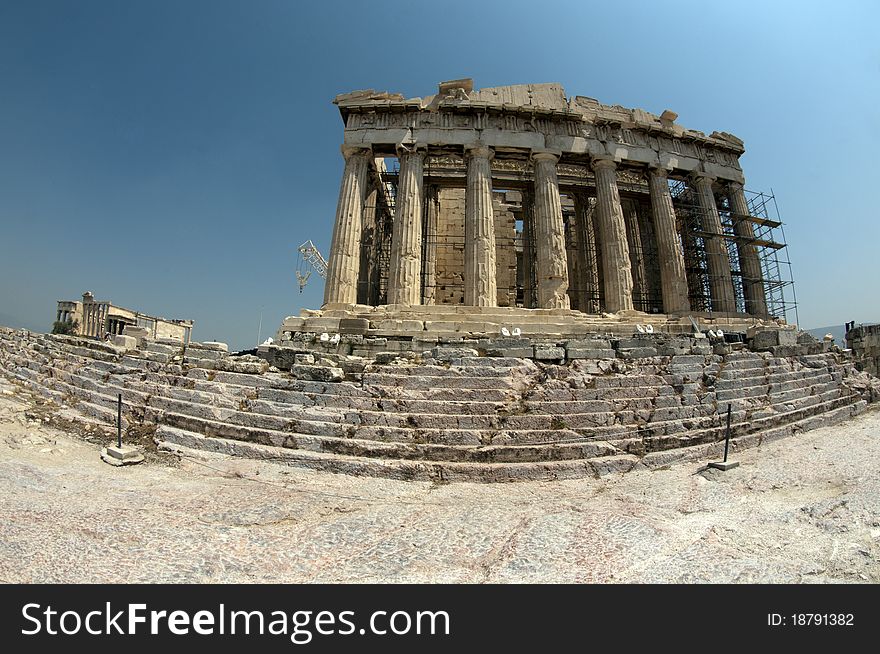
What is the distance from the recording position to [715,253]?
701 inches

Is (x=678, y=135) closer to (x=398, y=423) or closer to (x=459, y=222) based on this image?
(x=459, y=222)

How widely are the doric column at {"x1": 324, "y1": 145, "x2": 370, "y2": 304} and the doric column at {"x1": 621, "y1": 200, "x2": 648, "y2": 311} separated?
1393cm

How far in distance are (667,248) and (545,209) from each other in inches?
239

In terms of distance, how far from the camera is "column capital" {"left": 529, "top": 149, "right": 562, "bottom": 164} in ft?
54.5

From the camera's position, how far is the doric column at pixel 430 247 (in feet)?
57.5

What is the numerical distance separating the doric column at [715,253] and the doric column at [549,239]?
7.59 metres

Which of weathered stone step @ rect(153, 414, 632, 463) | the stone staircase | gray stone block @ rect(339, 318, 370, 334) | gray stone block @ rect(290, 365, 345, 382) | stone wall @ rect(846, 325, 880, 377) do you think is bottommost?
weathered stone step @ rect(153, 414, 632, 463)

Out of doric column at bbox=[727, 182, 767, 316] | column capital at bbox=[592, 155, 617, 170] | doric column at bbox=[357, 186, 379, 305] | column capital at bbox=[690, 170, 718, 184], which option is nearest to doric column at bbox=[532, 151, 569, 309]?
column capital at bbox=[592, 155, 617, 170]

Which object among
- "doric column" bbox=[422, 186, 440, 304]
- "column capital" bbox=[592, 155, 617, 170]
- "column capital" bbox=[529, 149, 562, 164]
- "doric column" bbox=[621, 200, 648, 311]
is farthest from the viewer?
"doric column" bbox=[621, 200, 648, 311]

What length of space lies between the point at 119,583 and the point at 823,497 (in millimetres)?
7103

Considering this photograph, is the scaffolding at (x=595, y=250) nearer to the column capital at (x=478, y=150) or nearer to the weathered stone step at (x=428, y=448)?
the column capital at (x=478, y=150)

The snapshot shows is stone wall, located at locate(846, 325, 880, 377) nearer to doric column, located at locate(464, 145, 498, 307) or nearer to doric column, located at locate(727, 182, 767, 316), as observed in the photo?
doric column, located at locate(727, 182, 767, 316)

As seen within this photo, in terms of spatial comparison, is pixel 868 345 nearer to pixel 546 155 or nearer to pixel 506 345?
pixel 546 155

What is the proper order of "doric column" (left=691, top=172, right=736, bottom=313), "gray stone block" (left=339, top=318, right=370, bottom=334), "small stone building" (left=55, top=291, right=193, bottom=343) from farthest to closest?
"small stone building" (left=55, top=291, right=193, bottom=343) → "doric column" (left=691, top=172, right=736, bottom=313) → "gray stone block" (left=339, top=318, right=370, bottom=334)
